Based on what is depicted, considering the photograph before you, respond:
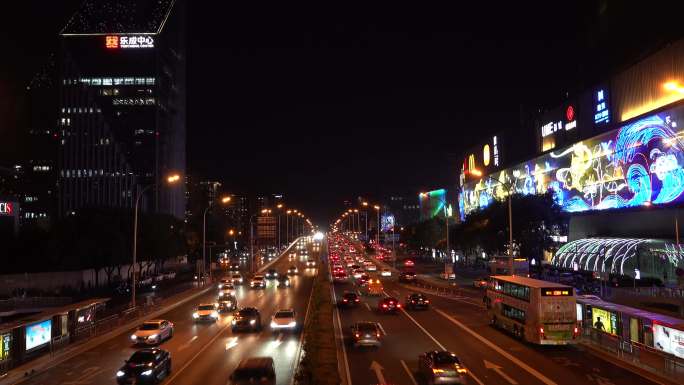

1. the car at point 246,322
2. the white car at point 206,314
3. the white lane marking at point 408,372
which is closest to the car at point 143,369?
the white lane marking at point 408,372

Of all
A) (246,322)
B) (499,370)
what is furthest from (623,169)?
(499,370)

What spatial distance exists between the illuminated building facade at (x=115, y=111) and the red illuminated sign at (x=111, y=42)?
0.84ft

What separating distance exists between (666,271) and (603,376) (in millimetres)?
39924

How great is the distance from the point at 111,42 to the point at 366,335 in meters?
144

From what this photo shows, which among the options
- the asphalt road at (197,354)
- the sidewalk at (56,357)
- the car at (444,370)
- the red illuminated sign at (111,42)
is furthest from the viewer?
the red illuminated sign at (111,42)

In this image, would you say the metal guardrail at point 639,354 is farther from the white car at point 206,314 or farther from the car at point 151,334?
the white car at point 206,314

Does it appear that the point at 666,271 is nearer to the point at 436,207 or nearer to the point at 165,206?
the point at 165,206

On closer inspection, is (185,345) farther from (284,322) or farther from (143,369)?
(143,369)

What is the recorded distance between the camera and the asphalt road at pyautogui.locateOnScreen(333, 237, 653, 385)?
891 inches

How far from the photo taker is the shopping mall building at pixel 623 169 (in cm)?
5884

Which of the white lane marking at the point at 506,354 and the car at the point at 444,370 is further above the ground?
the car at the point at 444,370

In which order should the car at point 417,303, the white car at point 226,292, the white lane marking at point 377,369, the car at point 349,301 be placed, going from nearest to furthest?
the white lane marking at point 377,369, the car at point 417,303, the car at point 349,301, the white car at point 226,292

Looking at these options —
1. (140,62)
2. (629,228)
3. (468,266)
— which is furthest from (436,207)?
(629,228)

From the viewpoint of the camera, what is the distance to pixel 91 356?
29.0 meters
